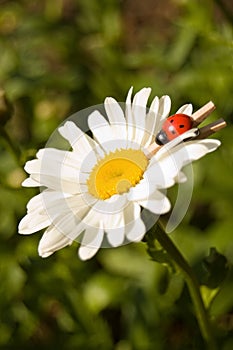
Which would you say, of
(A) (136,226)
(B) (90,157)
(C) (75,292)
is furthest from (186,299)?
(A) (136,226)

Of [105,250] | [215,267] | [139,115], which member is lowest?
[105,250]

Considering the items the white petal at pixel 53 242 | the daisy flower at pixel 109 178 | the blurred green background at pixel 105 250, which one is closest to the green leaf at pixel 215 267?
the blurred green background at pixel 105 250

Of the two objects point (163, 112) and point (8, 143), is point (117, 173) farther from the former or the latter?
point (8, 143)

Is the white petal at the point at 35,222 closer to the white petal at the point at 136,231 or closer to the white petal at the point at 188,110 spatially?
the white petal at the point at 136,231

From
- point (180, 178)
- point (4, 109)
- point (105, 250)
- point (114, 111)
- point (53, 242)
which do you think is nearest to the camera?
point (180, 178)

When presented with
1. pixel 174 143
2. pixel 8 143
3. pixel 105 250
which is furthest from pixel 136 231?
pixel 105 250

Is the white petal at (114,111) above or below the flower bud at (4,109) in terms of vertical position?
below

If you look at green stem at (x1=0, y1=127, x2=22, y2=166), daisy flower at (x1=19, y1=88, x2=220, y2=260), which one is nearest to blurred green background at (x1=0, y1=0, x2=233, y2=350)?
green stem at (x1=0, y1=127, x2=22, y2=166)

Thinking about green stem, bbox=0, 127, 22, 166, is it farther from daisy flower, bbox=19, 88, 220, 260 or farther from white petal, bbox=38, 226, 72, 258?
white petal, bbox=38, 226, 72, 258

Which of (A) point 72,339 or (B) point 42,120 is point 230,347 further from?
(B) point 42,120
